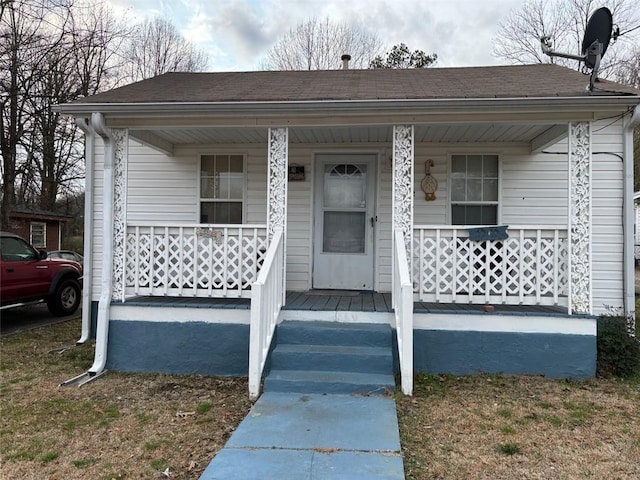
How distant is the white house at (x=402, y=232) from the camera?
451 cm

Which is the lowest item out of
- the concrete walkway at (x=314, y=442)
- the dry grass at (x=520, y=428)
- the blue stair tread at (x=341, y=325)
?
the dry grass at (x=520, y=428)

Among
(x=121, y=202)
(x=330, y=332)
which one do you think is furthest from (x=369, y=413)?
(x=121, y=202)

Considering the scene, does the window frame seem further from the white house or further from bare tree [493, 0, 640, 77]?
bare tree [493, 0, 640, 77]

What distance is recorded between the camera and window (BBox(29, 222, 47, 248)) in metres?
Answer: 18.2

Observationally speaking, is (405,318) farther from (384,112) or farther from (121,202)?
(121,202)

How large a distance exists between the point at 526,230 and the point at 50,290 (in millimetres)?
7690

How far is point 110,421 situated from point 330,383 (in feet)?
5.99

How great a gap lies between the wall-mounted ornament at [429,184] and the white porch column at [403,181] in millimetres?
1550

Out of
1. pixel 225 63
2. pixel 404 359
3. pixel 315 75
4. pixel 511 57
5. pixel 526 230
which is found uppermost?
pixel 225 63

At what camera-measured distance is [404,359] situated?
3.96 metres

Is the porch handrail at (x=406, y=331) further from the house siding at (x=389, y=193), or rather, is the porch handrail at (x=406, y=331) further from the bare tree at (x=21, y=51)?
the bare tree at (x=21, y=51)

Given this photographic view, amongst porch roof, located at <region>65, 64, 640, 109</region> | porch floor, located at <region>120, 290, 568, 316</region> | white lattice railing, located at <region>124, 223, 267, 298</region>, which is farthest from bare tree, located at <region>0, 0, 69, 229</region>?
porch floor, located at <region>120, 290, 568, 316</region>

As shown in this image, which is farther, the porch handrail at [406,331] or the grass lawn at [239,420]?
the porch handrail at [406,331]

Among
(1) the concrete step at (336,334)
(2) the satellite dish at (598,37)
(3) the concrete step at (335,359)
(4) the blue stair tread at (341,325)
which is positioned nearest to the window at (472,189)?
(2) the satellite dish at (598,37)
